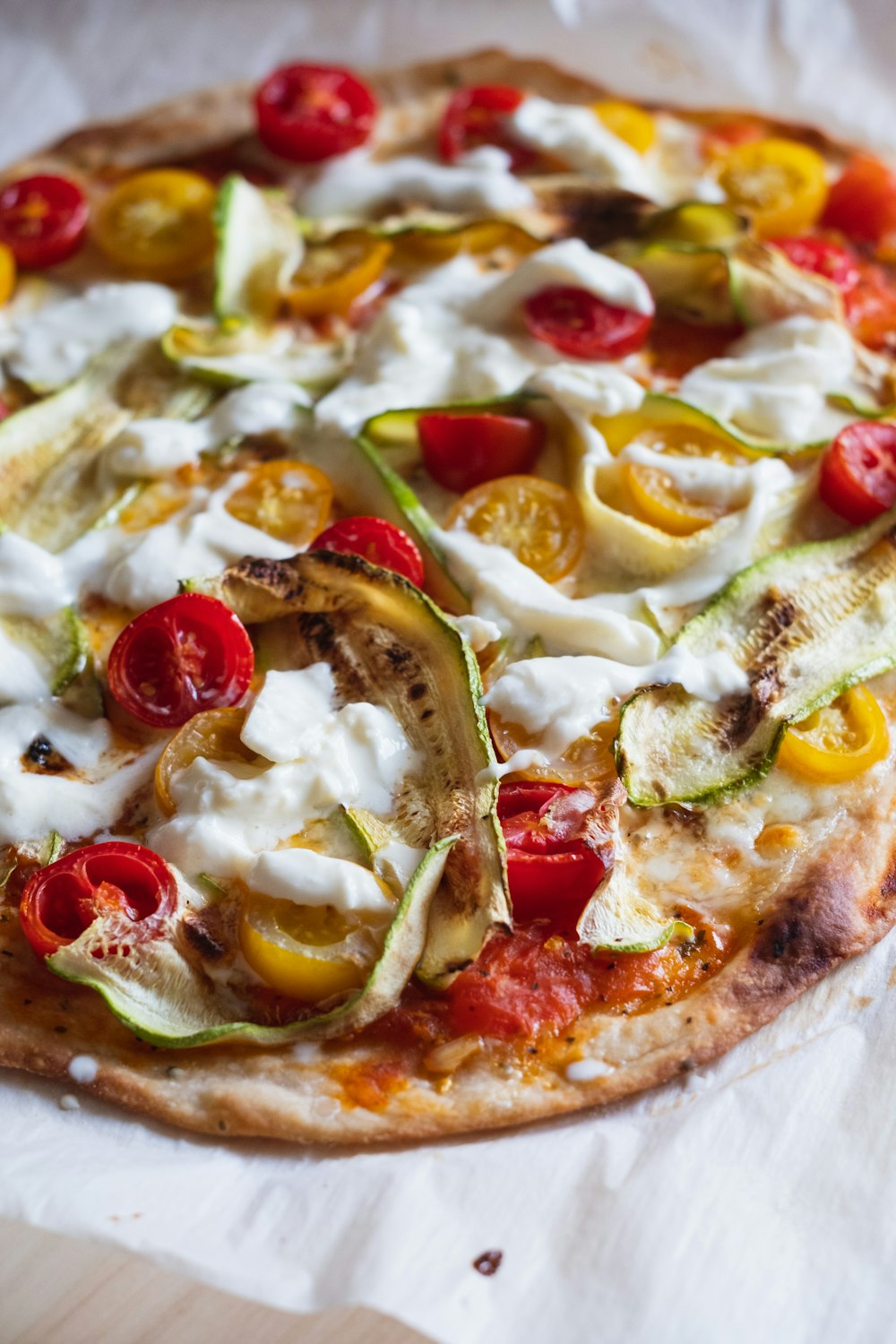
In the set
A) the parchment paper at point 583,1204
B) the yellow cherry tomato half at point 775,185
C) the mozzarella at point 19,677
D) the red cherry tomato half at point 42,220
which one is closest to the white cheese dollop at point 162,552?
the mozzarella at point 19,677

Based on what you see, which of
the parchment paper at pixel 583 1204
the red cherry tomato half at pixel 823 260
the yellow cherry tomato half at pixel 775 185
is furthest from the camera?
the yellow cherry tomato half at pixel 775 185

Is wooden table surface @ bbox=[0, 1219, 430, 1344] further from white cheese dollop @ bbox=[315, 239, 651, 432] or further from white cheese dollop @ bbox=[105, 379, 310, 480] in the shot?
white cheese dollop @ bbox=[315, 239, 651, 432]

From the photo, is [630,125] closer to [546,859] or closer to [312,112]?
[312,112]

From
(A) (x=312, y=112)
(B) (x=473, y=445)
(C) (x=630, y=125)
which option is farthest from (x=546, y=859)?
(A) (x=312, y=112)

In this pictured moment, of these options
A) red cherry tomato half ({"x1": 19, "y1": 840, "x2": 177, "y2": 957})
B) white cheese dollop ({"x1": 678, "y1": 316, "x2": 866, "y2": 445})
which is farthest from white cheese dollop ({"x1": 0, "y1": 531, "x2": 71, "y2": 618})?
white cheese dollop ({"x1": 678, "y1": 316, "x2": 866, "y2": 445})

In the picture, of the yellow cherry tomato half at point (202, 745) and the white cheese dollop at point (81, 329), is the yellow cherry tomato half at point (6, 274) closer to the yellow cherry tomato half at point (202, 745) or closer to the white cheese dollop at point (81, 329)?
the white cheese dollop at point (81, 329)

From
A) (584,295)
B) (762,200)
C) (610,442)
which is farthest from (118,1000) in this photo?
(762,200)
